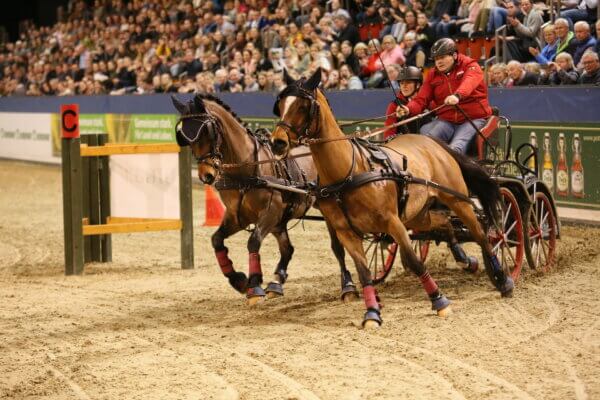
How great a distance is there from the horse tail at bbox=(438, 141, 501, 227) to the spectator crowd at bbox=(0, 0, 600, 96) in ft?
3.41

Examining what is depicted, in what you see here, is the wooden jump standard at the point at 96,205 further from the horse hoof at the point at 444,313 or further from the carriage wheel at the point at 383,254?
the horse hoof at the point at 444,313

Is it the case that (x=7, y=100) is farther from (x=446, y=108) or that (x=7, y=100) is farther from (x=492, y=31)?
(x=446, y=108)

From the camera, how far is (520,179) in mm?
9539

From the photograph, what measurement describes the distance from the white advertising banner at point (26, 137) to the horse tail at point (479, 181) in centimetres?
1793

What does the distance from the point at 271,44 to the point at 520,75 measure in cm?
759

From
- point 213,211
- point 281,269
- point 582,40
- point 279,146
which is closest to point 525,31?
point 582,40

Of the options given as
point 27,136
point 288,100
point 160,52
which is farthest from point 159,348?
point 27,136

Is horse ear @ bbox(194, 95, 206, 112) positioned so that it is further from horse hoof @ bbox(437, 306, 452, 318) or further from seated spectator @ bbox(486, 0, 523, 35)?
seated spectator @ bbox(486, 0, 523, 35)

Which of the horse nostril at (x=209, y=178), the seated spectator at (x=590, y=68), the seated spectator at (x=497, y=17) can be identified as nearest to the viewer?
the horse nostril at (x=209, y=178)

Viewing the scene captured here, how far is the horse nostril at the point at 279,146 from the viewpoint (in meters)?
7.03

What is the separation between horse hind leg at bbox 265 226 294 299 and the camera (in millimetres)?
8828

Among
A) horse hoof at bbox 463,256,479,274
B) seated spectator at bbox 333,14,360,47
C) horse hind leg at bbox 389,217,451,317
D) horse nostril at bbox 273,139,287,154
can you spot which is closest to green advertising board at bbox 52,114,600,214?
horse hoof at bbox 463,256,479,274

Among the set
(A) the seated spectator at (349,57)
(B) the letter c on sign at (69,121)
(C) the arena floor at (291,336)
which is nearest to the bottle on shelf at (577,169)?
(C) the arena floor at (291,336)

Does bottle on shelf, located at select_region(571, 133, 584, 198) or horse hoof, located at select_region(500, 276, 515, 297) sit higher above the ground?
bottle on shelf, located at select_region(571, 133, 584, 198)
